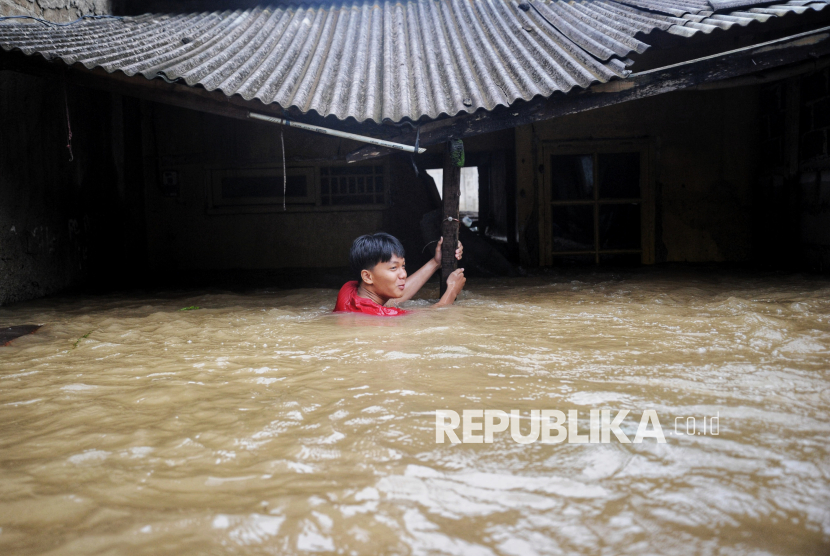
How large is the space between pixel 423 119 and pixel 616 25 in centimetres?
257

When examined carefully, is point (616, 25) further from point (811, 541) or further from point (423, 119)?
point (811, 541)

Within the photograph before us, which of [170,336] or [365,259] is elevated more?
[365,259]

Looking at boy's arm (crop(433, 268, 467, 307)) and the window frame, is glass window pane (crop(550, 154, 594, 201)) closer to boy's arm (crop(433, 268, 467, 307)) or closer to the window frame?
the window frame

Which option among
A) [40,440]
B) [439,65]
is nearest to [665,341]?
[40,440]

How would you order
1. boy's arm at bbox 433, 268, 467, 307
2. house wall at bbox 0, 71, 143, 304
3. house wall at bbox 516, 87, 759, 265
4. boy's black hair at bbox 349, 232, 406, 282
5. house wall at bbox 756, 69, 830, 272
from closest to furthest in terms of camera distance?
boy's black hair at bbox 349, 232, 406, 282, boy's arm at bbox 433, 268, 467, 307, house wall at bbox 0, 71, 143, 304, house wall at bbox 756, 69, 830, 272, house wall at bbox 516, 87, 759, 265

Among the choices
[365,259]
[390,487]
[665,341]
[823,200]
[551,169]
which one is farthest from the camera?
[551,169]

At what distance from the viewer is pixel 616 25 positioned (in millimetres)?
5559

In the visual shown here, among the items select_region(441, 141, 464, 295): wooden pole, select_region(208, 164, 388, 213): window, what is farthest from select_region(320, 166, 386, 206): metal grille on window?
select_region(441, 141, 464, 295): wooden pole

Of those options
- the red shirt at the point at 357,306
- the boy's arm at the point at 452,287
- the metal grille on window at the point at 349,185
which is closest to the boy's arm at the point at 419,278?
the boy's arm at the point at 452,287

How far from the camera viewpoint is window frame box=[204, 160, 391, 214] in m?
8.07

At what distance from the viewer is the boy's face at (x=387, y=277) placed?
4035 millimetres

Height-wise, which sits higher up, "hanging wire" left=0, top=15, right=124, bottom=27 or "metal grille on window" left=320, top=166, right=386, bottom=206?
"hanging wire" left=0, top=15, right=124, bottom=27

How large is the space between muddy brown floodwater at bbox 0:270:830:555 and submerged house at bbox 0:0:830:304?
2.26 meters

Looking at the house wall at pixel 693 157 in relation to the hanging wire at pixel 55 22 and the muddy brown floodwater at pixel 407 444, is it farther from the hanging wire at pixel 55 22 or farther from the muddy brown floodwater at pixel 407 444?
the hanging wire at pixel 55 22
